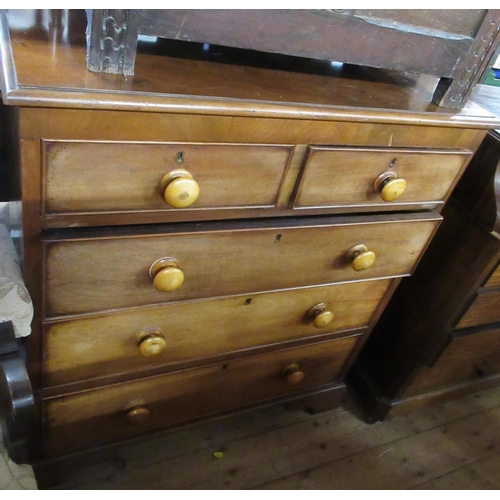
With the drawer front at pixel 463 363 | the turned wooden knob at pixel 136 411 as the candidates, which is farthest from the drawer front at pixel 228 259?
the drawer front at pixel 463 363

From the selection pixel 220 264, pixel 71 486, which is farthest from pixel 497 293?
pixel 71 486

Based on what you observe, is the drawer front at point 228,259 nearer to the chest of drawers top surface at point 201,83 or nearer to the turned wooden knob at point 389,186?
the turned wooden knob at point 389,186

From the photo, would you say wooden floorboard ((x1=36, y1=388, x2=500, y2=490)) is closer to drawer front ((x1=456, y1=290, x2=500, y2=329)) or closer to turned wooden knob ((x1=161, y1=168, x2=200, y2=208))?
drawer front ((x1=456, y1=290, x2=500, y2=329))

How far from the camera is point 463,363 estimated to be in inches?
57.3

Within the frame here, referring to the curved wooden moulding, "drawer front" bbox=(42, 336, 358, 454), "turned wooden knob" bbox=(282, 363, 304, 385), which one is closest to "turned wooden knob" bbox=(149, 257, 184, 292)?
the curved wooden moulding

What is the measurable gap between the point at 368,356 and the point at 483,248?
1.88ft

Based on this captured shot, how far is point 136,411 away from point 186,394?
0.42 ft

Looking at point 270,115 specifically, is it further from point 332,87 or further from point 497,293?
point 497,293

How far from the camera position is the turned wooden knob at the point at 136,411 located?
42.0 inches

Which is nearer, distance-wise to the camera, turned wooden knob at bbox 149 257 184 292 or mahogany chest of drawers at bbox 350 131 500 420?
turned wooden knob at bbox 149 257 184 292

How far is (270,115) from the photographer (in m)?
0.71

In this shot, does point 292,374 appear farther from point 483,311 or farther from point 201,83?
point 201,83

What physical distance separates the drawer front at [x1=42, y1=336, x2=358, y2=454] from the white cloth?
291mm

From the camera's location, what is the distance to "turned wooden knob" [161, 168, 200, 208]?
0.70m
